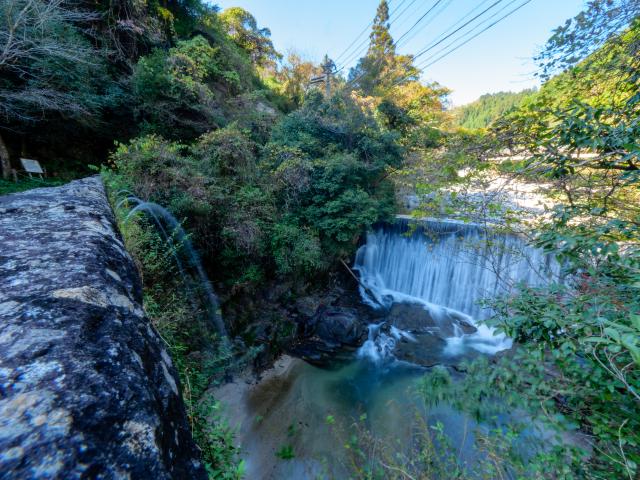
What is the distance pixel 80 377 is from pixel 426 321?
8386 millimetres

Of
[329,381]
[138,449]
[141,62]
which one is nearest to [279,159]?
[141,62]

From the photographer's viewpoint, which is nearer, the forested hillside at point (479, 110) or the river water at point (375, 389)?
the river water at point (375, 389)

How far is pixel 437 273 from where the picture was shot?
28.9 feet

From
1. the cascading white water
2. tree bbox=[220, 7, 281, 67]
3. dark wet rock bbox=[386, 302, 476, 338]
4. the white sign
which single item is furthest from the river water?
tree bbox=[220, 7, 281, 67]

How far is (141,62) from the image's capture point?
7449 mm

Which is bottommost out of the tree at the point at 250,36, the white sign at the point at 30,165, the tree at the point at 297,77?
the white sign at the point at 30,165

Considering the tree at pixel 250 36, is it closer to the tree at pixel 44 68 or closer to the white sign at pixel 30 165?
the tree at pixel 44 68

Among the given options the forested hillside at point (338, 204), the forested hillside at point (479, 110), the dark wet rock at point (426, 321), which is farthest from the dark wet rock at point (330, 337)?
the forested hillside at point (479, 110)

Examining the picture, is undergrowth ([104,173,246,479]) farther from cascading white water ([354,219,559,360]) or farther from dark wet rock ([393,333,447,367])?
cascading white water ([354,219,559,360])

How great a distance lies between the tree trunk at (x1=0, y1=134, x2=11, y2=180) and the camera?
6.35 metres

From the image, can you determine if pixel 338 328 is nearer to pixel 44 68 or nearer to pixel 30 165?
pixel 30 165

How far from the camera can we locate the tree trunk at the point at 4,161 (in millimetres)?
6348

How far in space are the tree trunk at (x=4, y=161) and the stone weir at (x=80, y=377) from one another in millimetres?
8524

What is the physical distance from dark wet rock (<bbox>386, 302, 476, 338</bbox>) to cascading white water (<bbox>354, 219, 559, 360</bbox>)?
11 cm
